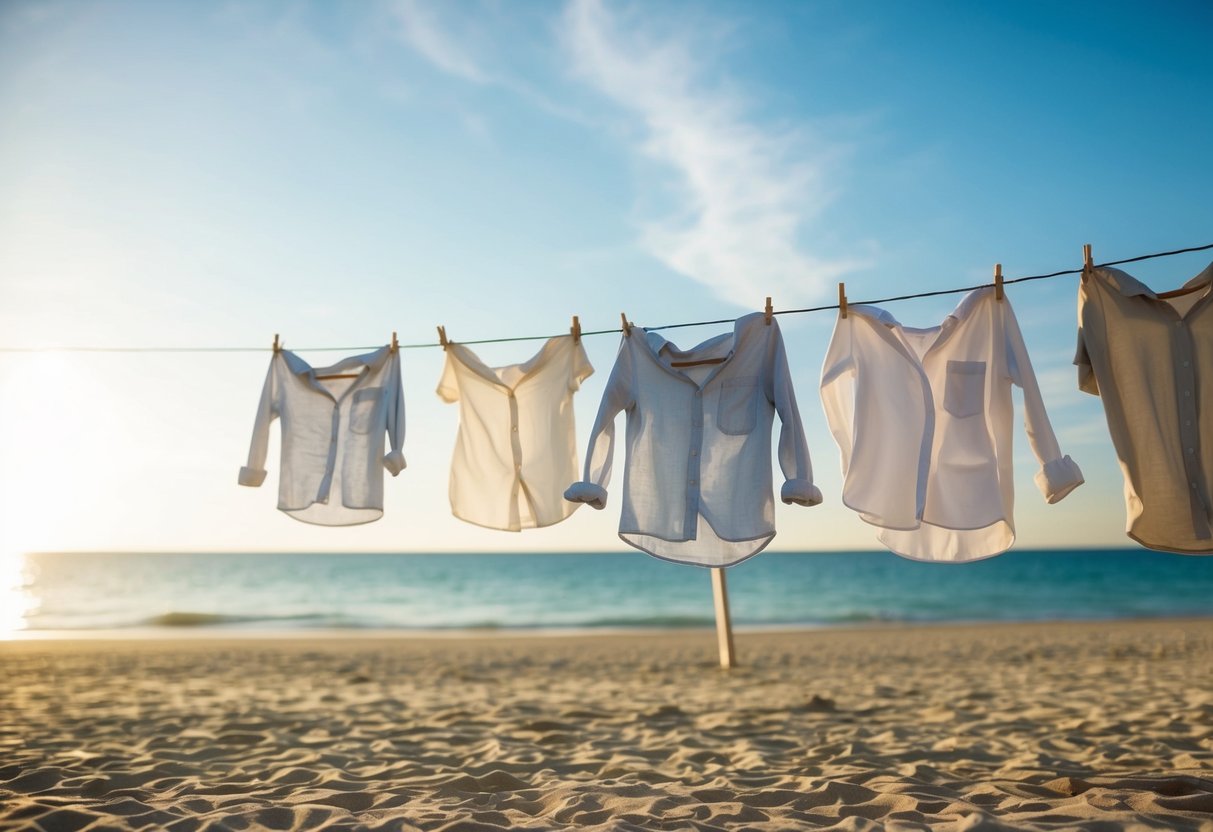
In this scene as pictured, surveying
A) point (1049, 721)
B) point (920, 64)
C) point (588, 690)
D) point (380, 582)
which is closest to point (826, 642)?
point (588, 690)

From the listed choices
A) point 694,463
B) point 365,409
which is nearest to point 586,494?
point 694,463

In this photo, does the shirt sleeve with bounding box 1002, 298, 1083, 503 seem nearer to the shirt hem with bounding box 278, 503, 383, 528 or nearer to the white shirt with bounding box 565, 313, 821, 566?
the white shirt with bounding box 565, 313, 821, 566

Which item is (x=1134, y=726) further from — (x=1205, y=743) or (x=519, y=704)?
(x=519, y=704)

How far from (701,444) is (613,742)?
2.45 meters

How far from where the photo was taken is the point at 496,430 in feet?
15.5

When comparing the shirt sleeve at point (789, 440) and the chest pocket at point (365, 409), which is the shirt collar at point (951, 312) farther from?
the chest pocket at point (365, 409)

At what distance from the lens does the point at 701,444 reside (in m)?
3.94

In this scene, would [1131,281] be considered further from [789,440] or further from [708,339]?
[708,339]

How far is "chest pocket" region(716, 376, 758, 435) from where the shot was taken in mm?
3924

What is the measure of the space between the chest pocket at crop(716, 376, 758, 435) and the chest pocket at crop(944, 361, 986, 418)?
0.91m

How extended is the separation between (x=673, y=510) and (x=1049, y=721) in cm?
386

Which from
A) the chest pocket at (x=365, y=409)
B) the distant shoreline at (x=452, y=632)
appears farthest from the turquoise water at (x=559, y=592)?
the chest pocket at (x=365, y=409)

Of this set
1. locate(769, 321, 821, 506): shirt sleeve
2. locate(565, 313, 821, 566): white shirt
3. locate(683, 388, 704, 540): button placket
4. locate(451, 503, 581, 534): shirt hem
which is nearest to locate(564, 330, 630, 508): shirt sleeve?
locate(565, 313, 821, 566): white shirt

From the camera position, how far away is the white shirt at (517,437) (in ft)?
15.0
